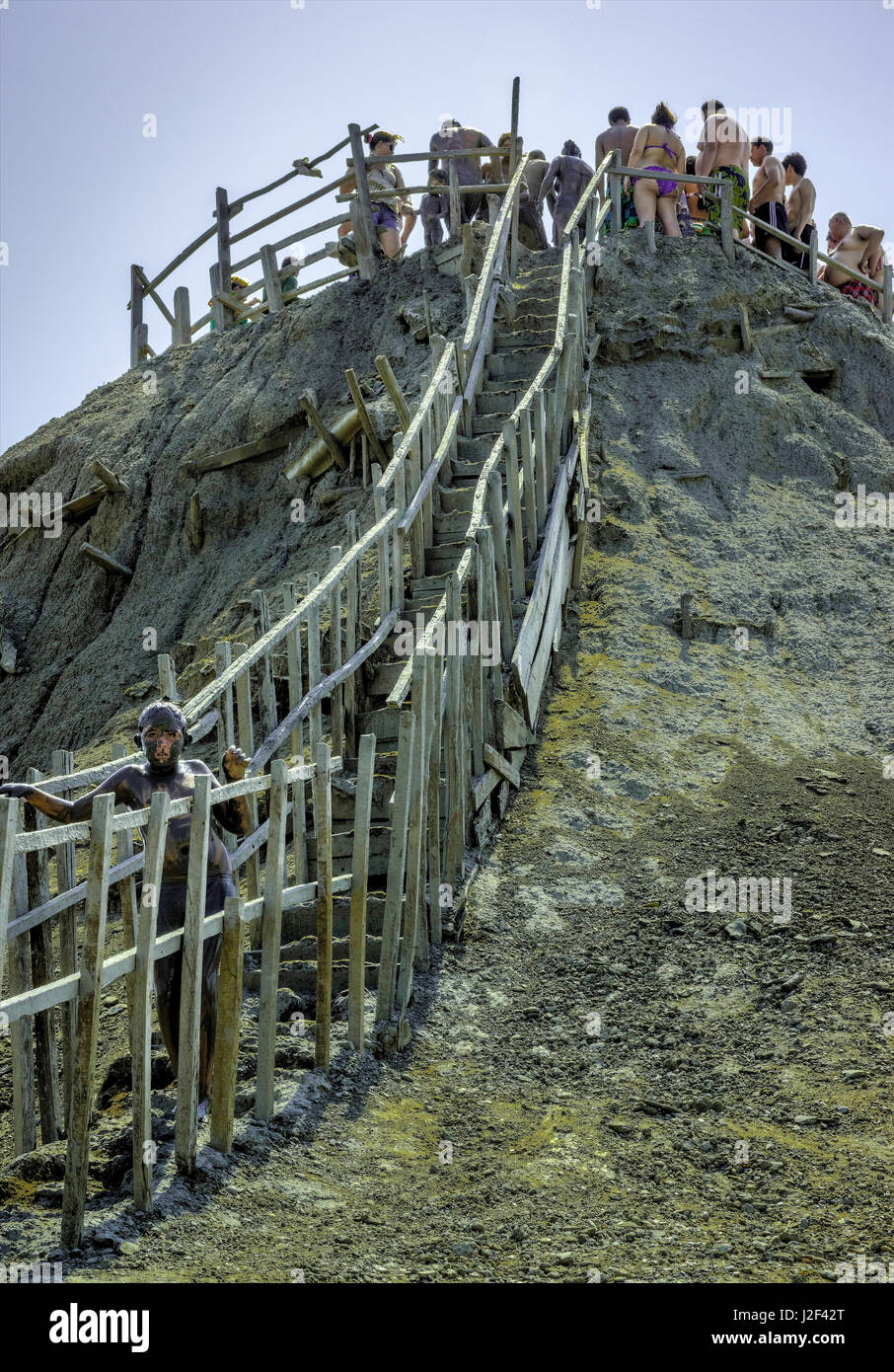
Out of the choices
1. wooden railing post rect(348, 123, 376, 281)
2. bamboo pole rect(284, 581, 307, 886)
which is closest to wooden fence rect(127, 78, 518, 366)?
wooden railing post rect(348, 123, 376, 281)

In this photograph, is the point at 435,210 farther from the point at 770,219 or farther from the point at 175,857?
the point at 175,857

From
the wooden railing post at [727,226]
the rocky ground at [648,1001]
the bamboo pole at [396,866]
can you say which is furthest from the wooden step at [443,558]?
the wooden railing post at [727,226]

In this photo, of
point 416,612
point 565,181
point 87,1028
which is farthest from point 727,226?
point 87,1028

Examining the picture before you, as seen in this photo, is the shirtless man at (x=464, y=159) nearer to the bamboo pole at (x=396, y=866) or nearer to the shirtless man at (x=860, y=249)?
the shirtless man at (x=860, y=249)

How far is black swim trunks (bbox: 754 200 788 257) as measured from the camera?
55.2 ft

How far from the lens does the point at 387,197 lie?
16484 mm

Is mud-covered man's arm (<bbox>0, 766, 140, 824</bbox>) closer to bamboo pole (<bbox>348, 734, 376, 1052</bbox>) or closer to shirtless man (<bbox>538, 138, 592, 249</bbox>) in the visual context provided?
bamboo pole (<bbox>348, 734, 376, 1052</bbox>)

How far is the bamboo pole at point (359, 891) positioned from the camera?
6.16 metres

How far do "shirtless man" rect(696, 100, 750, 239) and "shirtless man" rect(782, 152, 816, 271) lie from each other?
727 millimetres

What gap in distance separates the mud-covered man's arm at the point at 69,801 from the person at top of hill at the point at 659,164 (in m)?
12.5

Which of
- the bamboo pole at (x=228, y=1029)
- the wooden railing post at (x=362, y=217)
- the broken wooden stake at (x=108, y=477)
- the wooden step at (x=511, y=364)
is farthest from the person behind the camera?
the wooden railing post at (x=362, y=217)

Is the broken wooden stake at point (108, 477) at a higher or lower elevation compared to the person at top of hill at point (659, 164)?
lower

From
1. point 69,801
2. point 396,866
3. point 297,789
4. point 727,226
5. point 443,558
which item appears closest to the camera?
point 69,801

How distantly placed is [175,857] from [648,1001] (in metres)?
2.74
